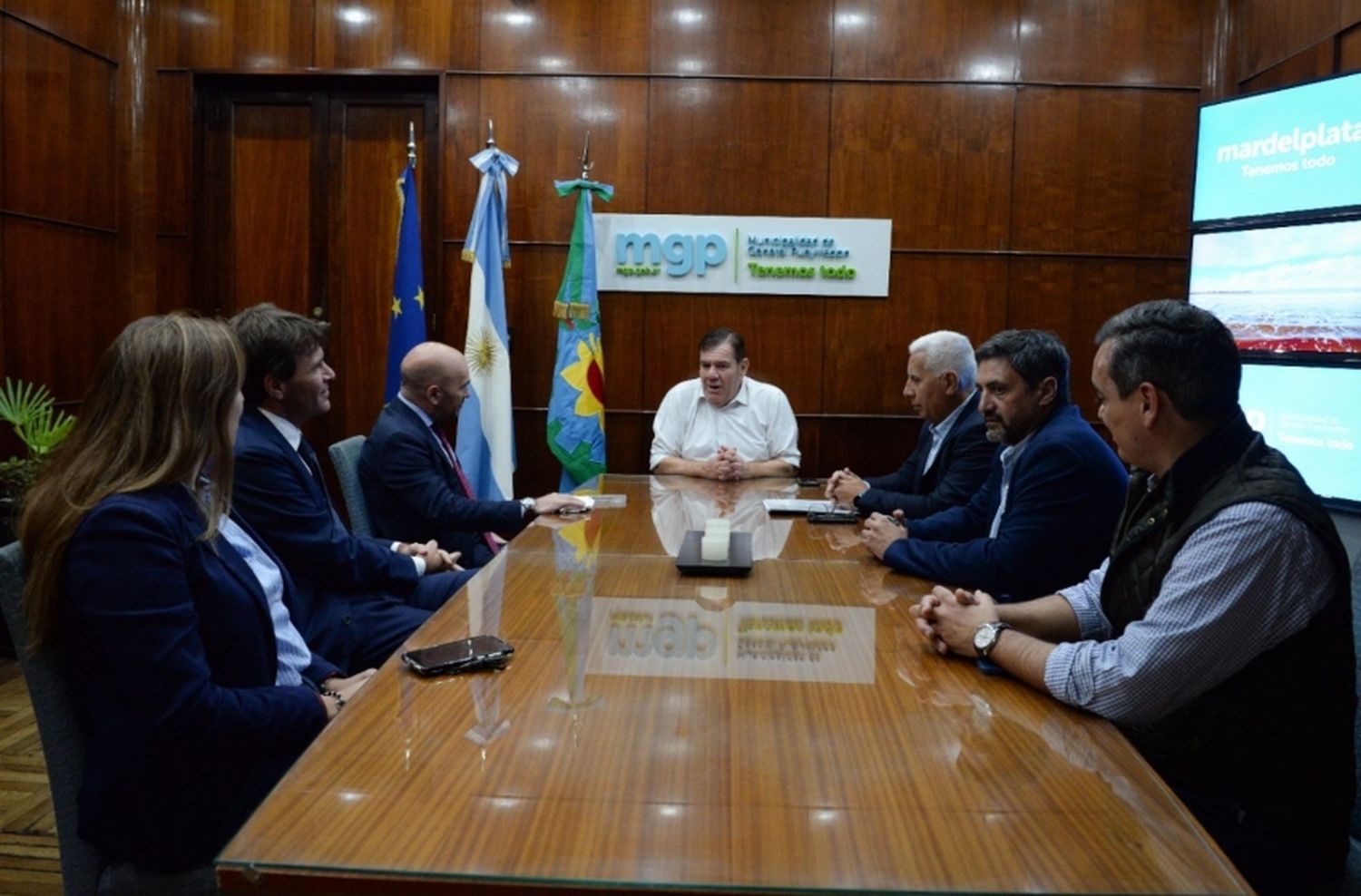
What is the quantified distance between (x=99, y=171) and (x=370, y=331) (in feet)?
5.03

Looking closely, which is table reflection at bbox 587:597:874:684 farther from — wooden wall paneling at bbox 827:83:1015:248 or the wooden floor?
wooden wall paneling at bbox 827:83:1015:248

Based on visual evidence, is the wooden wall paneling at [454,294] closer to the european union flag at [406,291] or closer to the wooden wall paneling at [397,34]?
the european union flag at [406,291]

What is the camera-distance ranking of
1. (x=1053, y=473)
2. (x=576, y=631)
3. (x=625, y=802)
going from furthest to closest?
(x=1053, y=473)
(x=576, y=631)
(x=625, y=802)

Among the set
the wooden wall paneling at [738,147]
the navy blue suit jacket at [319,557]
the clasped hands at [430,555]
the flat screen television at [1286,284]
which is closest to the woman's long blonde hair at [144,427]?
the navy blue suit jacket at [319,557]

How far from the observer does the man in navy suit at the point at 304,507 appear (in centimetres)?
257

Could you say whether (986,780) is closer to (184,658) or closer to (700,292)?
(184,658)

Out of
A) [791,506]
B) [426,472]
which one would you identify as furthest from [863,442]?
[426,472]

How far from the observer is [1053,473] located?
250 cm

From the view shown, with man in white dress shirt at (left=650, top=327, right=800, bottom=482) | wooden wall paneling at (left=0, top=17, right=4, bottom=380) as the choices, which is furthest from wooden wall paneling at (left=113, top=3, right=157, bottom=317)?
man in white dress shirt at (left=650, top=327, right=800, bottom=482)

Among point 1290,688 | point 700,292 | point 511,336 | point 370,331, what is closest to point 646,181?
point 700,292

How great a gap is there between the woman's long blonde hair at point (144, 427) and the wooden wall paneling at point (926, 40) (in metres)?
4.63

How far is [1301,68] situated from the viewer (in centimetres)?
492

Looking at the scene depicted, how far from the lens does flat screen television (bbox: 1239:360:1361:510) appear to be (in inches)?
158

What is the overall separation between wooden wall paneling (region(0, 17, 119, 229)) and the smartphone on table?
4.28 m
